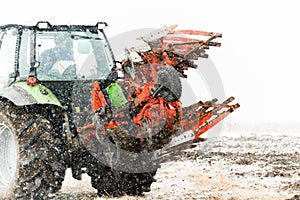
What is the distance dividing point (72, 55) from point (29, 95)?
106 centimetres

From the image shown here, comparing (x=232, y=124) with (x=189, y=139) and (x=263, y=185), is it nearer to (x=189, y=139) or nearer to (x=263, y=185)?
(x=263, y=185)

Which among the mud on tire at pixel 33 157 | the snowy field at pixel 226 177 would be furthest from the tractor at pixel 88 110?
the snowy field at pixel 226 177

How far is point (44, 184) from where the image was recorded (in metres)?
6.62

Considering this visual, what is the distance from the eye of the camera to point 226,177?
9.20m

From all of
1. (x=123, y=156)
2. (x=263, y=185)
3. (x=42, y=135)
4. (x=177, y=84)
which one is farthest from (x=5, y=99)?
(x=263, y=185)

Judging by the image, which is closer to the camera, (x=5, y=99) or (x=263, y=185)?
(x=5, y=99)

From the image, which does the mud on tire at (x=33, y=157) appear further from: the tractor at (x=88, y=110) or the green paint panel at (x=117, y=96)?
the green paint panel at (x=117, y=96)

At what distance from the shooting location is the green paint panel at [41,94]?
6.75 meters

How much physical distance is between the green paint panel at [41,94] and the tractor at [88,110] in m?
0.01

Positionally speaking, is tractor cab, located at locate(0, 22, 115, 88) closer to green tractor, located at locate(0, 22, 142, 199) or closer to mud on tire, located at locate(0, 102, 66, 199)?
green tractor, located at locate(0, 22, 142, 199)

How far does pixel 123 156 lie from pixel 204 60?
167 centimetres

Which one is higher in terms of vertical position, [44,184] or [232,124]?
[232,124]

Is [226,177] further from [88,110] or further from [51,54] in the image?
[51,54]

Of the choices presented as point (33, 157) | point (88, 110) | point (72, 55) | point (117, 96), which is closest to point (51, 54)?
point (72, 55)
